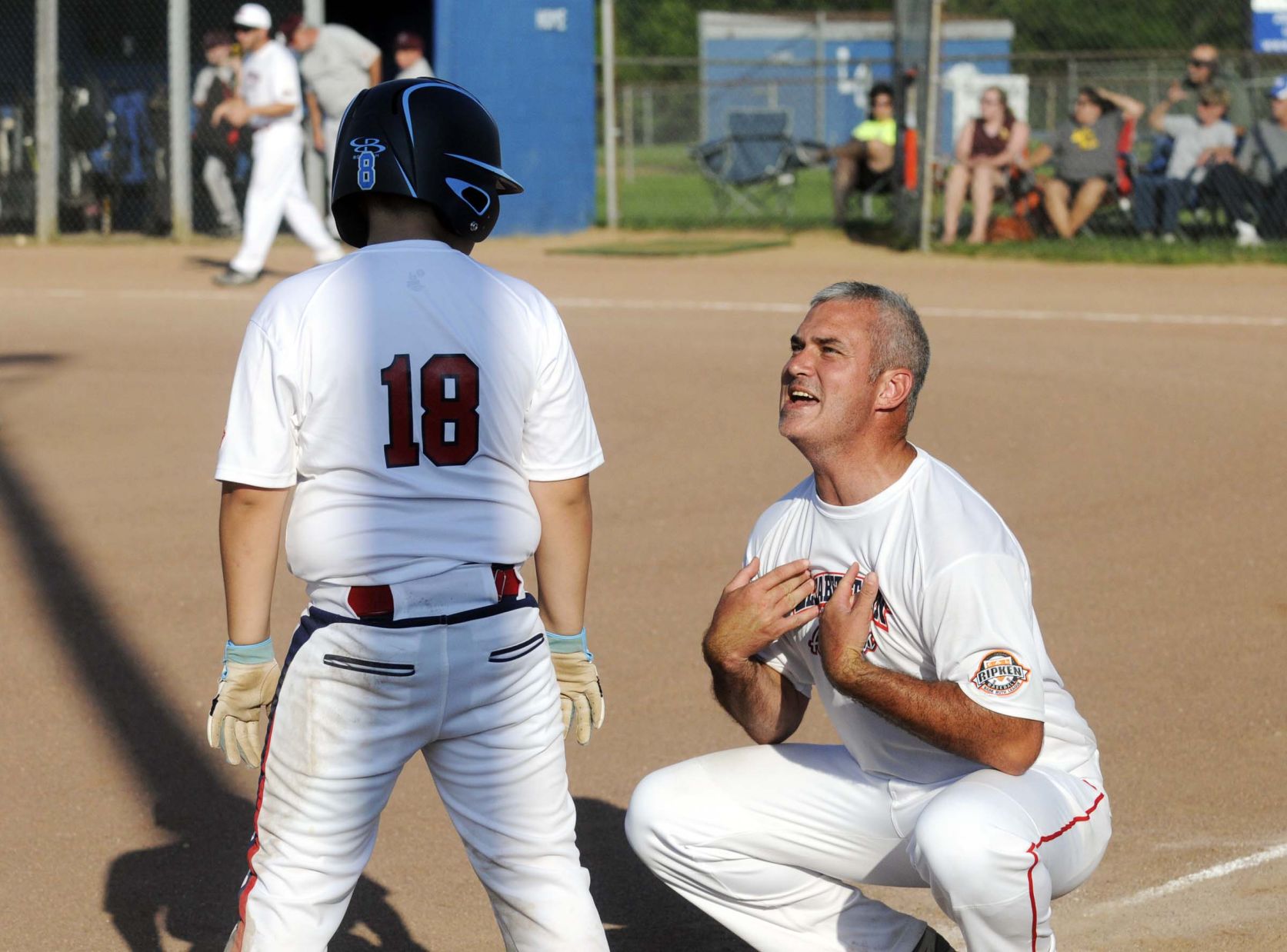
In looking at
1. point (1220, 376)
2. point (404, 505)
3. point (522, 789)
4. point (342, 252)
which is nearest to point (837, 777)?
point (522, 789)

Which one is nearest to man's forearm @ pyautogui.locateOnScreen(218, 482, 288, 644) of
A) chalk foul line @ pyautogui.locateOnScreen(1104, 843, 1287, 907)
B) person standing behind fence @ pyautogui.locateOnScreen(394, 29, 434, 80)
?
chalk foul line @ pyautogui.locateOnScreen(1104, 843, 1287, 907)

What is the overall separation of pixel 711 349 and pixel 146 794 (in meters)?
7.28

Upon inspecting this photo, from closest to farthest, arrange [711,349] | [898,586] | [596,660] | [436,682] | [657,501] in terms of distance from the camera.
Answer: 1. [436,682]
2. [898,586]
3. [596,660]
4. [657,501]
5. [711,349]

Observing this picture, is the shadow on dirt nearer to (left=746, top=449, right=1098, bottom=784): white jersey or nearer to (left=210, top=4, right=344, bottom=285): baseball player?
(left=746, top=449, right=1098, bottom=784): white jersey

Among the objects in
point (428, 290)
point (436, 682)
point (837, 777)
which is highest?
point (428, 290)

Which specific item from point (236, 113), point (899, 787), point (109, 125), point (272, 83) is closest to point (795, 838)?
point (899, 787)

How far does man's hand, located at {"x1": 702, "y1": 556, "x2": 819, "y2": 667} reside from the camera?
3352mm

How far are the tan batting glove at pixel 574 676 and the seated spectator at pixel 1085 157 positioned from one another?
562 inches

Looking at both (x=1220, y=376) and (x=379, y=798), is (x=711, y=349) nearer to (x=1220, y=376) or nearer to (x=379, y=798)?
(x=1220, y=376)

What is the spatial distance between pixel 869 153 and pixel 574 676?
1629cm

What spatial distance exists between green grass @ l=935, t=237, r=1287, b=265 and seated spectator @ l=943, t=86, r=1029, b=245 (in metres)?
0.33

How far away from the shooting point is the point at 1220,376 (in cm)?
1032

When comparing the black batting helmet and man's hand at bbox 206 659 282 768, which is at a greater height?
the black batting helmet

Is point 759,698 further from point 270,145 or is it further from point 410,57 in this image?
point 410,57
